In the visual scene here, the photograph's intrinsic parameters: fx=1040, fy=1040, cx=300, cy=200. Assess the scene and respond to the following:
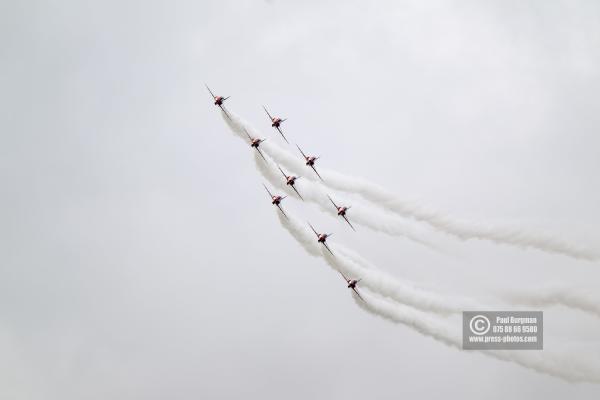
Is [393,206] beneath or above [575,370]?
above

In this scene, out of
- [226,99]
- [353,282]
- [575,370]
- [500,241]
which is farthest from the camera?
[226,99]

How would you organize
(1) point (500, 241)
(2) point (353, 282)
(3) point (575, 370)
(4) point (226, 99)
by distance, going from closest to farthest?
1. (3) point (575, 370)
2. (1) point (500, 241)
3. (2) point (353, 282)
4. (4) point (226, 99)


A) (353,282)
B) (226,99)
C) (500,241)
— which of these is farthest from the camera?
(226,99)

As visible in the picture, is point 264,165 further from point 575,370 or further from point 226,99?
point 575,370

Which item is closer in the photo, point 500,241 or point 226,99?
point 500,241

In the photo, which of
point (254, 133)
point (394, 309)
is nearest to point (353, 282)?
point (394, 309)

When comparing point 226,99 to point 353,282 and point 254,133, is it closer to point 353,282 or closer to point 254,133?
point 254,133

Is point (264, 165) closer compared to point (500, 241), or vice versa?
point (500, 241)

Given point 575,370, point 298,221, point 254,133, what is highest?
point 254,133

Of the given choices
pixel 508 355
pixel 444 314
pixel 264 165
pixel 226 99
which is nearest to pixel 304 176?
pixel 264 165

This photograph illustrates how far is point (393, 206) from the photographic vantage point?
11838 cm

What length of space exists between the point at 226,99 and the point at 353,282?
1097 inches

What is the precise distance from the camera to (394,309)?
11738cm

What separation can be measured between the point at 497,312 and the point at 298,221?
26.4 meters
